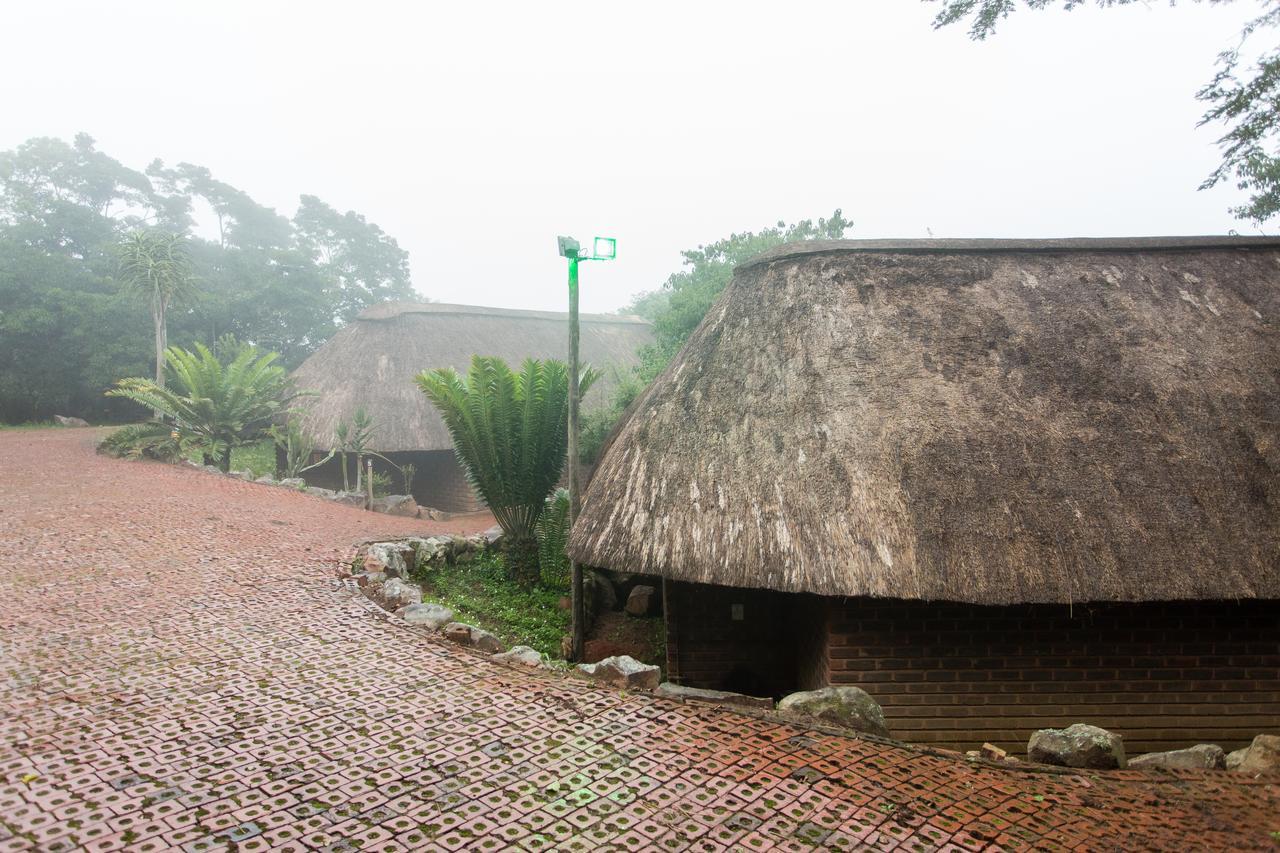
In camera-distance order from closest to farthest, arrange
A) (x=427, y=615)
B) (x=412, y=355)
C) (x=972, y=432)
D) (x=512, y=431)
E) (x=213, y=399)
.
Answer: (x=972, y=432), (x=427, y=615), (x=512, y=431), (x=213, y=399), (x=412, y=355)

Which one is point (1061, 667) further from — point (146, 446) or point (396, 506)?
point (146, 446)

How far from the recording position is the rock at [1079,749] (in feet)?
13.8

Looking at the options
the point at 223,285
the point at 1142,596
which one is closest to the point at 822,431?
the point at 1142,596

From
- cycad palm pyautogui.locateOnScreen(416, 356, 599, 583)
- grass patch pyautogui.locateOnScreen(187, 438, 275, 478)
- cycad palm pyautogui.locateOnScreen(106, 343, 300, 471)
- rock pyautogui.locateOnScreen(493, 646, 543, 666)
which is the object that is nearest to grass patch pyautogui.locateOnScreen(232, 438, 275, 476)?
grass patch pyautogui.locateOnScreen(187, 438, 275, 478)

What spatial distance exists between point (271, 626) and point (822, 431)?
4.60 meters

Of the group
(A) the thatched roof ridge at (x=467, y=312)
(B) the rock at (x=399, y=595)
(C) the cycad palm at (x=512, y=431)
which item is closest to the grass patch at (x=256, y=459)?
(A) the thatched roof ridge at (x=467, y=312)

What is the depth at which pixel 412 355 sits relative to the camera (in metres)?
18.3

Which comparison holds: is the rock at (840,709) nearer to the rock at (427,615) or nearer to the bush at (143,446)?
the rock at (427,615)

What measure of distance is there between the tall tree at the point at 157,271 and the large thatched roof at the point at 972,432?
17.5 metres

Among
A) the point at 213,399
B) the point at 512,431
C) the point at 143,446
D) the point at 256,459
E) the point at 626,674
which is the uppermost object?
the point at 213,399

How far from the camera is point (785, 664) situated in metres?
7.46

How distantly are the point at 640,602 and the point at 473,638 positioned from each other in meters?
3.51

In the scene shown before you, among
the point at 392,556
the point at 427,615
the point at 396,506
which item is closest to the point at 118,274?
the point at 396,506

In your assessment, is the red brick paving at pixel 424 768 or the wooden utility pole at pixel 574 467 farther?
the wooden utility pole at pixel 574 467
